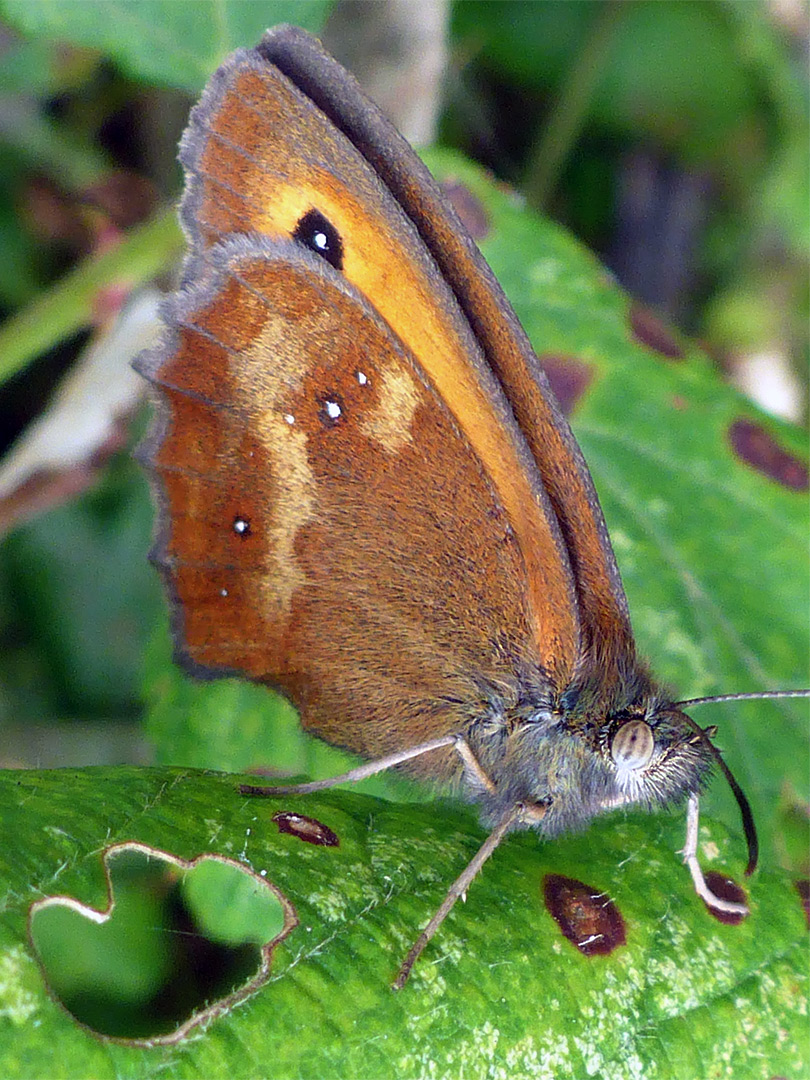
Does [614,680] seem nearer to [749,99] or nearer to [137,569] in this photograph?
[137,569]

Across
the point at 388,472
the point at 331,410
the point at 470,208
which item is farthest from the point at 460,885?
the point at 470,208

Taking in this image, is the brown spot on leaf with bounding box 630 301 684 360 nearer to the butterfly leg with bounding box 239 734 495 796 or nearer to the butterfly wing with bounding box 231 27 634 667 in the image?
the butterfly wing with bounding box 231 27 634 667

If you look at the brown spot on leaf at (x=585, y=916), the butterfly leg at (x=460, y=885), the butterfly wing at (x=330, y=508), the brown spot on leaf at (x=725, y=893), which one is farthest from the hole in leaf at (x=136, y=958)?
the brown spot on leaf at (x=725, y=893)

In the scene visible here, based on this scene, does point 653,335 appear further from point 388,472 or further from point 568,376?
point 388,472

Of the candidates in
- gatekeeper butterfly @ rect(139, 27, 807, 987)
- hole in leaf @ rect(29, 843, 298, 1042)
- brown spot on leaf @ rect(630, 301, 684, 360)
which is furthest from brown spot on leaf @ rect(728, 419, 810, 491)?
Result: hole in leaf @ rect(29, 843, 298, 1042)

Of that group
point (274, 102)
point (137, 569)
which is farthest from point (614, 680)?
point (137, 569)

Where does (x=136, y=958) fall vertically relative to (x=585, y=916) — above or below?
below

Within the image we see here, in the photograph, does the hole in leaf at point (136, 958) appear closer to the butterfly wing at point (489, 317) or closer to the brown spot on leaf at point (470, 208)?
the butterfly wing at point (489, 317)
